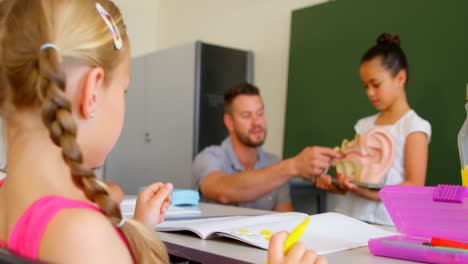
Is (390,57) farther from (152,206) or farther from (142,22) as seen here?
(142,22)

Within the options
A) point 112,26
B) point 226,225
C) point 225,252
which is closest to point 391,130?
point 226,225

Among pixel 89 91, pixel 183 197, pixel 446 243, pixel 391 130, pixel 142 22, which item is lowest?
pixel 183 197

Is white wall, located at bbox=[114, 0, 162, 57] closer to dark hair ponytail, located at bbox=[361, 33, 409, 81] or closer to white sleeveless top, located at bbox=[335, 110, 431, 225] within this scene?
dark hair ponytail, located at bbox=[361, 33, 409, 81]

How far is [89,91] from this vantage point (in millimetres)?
781

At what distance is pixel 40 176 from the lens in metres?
0.75

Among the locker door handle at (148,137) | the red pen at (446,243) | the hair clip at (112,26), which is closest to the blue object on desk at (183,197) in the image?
the red pen at (446,243)

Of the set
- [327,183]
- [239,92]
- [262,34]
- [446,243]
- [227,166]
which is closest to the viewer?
[446,243]

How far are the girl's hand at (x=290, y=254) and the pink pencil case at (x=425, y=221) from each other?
0.36 metres

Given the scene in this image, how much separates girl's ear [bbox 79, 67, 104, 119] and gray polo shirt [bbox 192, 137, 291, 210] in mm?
1933

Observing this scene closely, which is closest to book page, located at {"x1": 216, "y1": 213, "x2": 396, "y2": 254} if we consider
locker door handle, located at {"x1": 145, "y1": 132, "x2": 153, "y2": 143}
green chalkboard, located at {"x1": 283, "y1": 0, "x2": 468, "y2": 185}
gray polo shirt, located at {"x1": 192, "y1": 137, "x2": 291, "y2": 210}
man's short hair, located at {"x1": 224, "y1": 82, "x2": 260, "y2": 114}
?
gray polo shirt, located at {"x1": 192, "y1": 137, "x2": 291, "y2": 210}

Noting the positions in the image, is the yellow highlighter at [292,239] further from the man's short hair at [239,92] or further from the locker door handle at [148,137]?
the locker door handle at [148,137]

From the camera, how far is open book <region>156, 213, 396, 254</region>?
1.16m

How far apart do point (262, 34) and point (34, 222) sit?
11.1 feet

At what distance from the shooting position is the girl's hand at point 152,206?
112 centimetres
